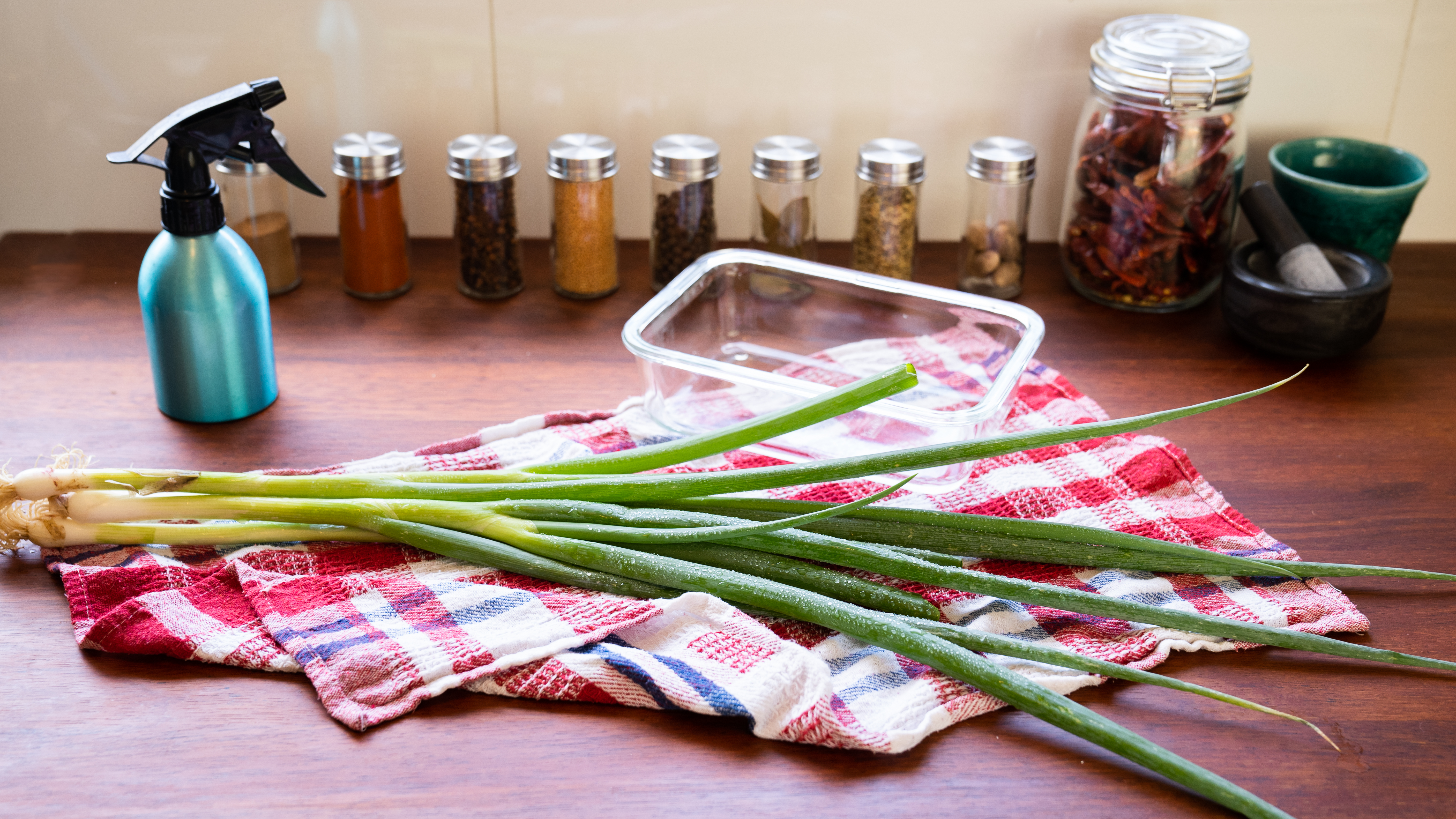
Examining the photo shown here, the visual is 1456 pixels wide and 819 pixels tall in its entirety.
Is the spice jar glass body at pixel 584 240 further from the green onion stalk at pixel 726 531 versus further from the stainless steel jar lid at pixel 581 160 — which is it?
the green onion stalk at pixel 726 531

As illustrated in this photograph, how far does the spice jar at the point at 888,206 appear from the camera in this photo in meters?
1.23

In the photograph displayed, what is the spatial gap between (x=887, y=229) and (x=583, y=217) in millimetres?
329

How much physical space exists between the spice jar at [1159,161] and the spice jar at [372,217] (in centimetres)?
73

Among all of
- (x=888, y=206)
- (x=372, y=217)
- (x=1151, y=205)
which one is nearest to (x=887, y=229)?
(x=888, y=206)

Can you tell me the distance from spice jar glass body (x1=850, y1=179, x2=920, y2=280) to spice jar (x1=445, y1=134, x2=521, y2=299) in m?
0.38

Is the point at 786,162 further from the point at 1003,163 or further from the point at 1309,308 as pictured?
the point at 1309,308

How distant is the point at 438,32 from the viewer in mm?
1285

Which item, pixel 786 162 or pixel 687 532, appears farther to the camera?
pixel 786 162

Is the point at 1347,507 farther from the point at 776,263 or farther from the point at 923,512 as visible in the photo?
the point at 776,263

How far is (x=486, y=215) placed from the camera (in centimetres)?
124

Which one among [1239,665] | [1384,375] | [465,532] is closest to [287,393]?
[465,532]

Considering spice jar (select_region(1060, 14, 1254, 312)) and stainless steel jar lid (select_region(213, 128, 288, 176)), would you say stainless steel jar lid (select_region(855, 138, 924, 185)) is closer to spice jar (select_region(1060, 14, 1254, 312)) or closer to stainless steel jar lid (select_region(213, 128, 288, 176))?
spice jar (select_region(1060, 14, 1254, 312))

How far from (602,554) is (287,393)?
444 mm

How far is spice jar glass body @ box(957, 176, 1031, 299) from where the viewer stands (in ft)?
4.21
